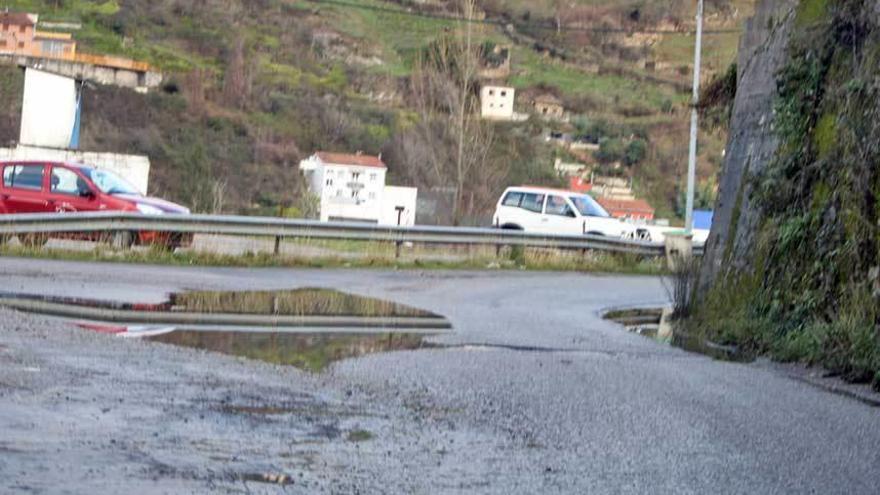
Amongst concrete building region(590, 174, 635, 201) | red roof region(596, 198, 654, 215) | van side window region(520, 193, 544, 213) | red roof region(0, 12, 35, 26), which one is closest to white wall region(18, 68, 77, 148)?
van side window region(520, 193, 544, 213)

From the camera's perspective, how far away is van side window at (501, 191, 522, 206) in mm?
34531

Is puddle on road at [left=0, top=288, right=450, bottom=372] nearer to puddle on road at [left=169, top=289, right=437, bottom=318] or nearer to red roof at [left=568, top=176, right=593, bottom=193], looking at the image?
puddle on road at [left=169, top=289, right=437, bottom=318]

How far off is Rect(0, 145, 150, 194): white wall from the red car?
1122 cm

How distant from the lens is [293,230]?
23.7 meters

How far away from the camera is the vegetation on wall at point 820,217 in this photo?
36.6ft

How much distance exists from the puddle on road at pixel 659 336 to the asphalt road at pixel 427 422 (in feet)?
1.52

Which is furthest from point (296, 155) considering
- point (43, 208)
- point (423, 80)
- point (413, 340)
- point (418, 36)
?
point (413, 340)

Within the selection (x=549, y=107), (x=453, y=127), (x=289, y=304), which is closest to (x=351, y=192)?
(x=453, y=127)

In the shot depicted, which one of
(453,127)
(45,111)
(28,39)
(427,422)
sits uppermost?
(28,39)

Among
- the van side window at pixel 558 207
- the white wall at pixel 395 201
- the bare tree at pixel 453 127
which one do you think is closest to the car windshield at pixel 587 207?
the van side window at pixel 558 207

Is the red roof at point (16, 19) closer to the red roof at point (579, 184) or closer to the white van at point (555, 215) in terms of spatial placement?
the red roof at point (579, 184)

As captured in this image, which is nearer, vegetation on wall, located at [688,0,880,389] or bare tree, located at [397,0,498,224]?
vegetation on wall, located at [688,0,880,389]

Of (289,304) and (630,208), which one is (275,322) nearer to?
(289,304)

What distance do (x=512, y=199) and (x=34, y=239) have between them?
1526cm
